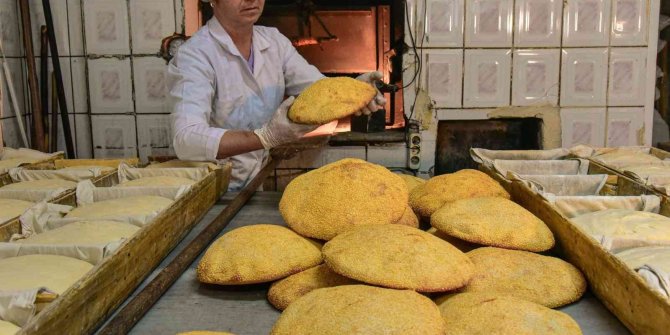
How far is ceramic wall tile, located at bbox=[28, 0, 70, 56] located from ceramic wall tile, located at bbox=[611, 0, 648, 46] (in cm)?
300

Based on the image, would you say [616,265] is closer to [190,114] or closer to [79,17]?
[190,114]

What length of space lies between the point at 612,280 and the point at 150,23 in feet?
9.06

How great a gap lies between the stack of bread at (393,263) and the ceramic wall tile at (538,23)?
1864mm

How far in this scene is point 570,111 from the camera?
3195mm

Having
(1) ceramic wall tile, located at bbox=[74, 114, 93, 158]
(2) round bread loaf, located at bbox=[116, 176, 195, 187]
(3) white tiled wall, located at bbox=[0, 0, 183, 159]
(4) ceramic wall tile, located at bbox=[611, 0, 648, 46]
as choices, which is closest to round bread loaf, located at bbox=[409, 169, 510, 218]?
(2) round bread loaf, located at bbox=[116, 176, 195, 187]

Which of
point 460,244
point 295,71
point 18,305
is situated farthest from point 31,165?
point 460,244

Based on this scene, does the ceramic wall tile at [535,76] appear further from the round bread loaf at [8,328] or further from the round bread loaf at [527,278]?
the round bread loaf at [8,328]

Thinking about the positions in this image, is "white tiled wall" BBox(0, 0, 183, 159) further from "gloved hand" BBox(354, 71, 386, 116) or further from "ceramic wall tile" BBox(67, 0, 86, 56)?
A: "gloved hand" BBox(354, 71, 386, 116)

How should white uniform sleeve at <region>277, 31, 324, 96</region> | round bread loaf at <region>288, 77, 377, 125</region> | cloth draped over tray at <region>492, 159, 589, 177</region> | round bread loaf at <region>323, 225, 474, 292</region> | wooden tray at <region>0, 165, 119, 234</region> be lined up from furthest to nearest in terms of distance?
white uniform sleeve at <region>277, 31, 324, 96</region> < cloth draped over tray at <region>492, 159, 589, 177</region> < round bread loaf at <region>288, 77, 377, 125</region> < wooden tray at <region>0, 165, 119, 234</region> < round bread loaf at <region>323, 225, 474, 292</region>

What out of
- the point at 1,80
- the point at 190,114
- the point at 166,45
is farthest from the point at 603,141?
the point at 1,80

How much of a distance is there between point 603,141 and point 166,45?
2.48 metres

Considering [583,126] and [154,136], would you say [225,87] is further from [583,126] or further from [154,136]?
[583,126]

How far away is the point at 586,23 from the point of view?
123 inches

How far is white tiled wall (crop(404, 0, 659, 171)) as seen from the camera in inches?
123
